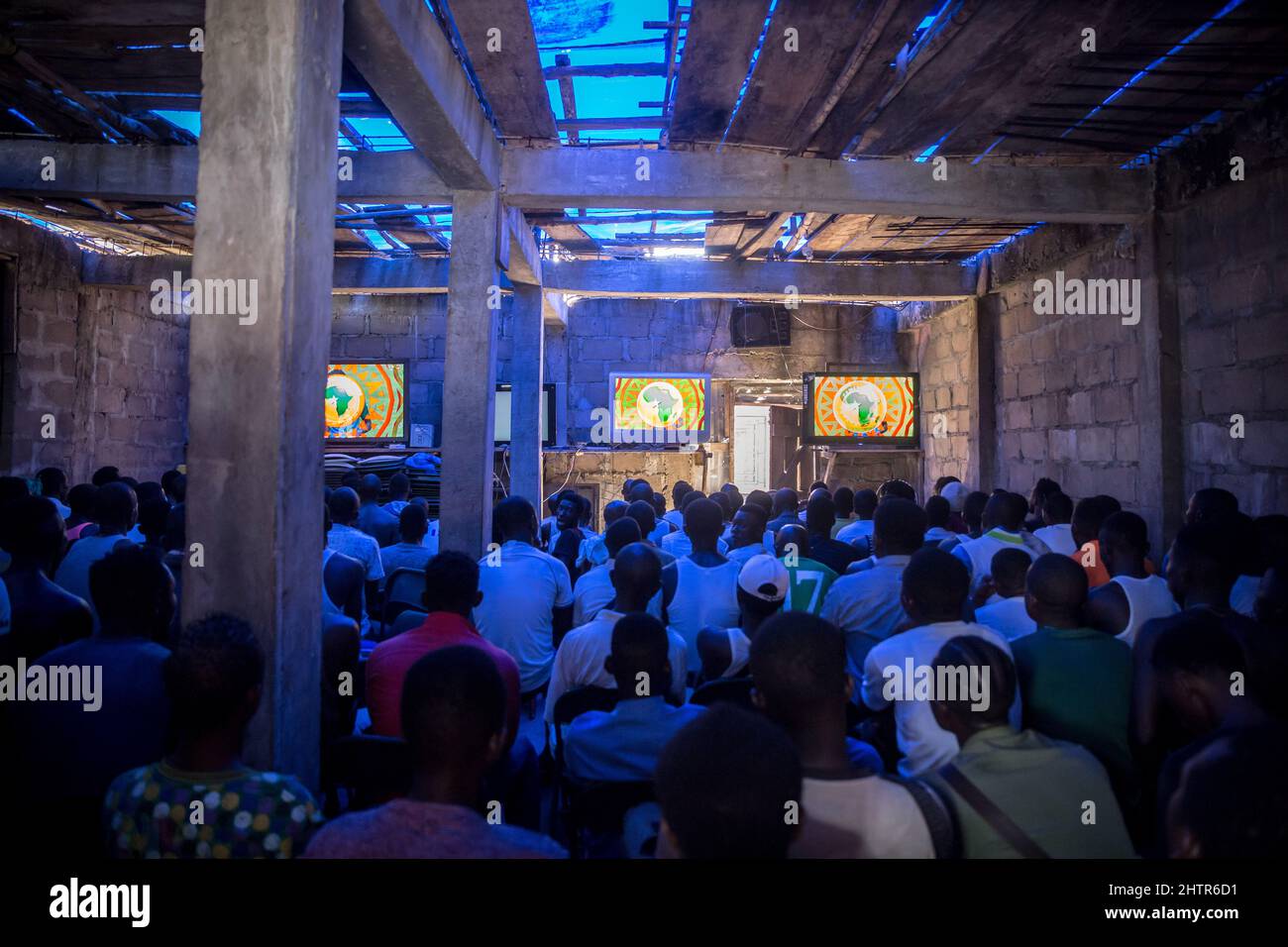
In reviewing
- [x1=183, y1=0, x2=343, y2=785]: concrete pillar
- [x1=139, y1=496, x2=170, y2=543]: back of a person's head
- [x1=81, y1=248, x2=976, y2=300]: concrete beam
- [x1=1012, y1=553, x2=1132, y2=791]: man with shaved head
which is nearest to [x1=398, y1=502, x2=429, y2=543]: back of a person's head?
[x1=139, y1=496, x2=170, y2=543]: back of a person's head

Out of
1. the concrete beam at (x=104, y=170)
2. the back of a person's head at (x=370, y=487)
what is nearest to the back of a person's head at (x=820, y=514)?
the back of a person's head at (x=370, y=487)

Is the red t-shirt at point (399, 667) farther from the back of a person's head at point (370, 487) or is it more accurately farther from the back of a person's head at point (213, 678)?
the back of a person's head at point (370, 487)

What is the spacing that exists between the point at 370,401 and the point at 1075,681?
35.5ft

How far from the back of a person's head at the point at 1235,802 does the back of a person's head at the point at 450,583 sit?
8.29 feet

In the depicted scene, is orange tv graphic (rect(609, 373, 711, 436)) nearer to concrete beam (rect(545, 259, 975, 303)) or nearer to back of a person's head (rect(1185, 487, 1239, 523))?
concrete beam (rect(545, 259, 975, 303))

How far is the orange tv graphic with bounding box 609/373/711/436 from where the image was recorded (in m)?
12.1

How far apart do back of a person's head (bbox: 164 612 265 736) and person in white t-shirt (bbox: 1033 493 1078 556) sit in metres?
→ 4.32

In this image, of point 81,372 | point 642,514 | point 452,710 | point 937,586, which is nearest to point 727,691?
point 937,586

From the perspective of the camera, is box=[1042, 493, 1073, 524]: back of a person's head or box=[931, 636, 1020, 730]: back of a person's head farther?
box=[1042, 493, 1073, 524]: back of a person's head

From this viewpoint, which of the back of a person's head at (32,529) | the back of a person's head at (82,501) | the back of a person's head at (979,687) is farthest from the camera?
the back of a person's head at (82,501)

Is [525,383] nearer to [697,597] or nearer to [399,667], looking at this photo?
[697,597]

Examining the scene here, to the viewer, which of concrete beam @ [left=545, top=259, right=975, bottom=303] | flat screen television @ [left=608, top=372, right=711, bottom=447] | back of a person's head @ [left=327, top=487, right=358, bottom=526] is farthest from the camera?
flat screen television @ [left=608, top=372, right=711, bottom=447]

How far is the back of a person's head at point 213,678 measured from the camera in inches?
80.0

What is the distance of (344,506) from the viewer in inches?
241
